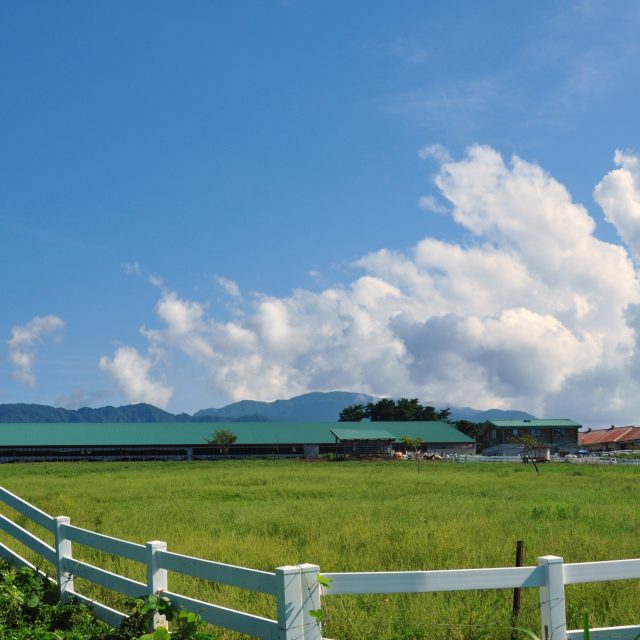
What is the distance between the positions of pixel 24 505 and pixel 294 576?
8528mm

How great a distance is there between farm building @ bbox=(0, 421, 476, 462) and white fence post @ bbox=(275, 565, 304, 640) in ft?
292

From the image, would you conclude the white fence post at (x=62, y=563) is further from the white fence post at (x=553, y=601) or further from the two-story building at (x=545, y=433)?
the two-story building at (x=545, y=433)

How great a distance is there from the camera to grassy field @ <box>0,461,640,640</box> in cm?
949

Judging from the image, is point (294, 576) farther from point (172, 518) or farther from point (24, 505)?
point (172, 518)

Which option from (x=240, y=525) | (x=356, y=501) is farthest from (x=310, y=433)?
(x=240, y=525)

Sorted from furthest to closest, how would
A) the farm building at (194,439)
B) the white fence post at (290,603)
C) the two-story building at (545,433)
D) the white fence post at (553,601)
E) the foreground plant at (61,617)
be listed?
the two-story building at (545,433) → the farm building at (194,439) → the foreground plant at (61,617) → the white fence post at (553,601) → the white fence post at (290,603)

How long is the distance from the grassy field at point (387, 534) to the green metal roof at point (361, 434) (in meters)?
61.0

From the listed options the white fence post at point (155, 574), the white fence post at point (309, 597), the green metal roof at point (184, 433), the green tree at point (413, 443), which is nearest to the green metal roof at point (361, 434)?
the green metal roof at point (184, 433)

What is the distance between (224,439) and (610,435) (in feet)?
211

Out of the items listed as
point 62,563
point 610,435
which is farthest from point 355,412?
point 62,563

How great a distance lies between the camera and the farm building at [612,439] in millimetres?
110750

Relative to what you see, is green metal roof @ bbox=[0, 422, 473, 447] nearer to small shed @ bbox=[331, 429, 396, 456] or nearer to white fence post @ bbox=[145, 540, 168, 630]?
small shed @ bbox=[331, 429, 396, 456]

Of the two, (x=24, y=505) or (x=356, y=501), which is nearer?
(x=24, y=505)

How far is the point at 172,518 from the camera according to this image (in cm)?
2058
